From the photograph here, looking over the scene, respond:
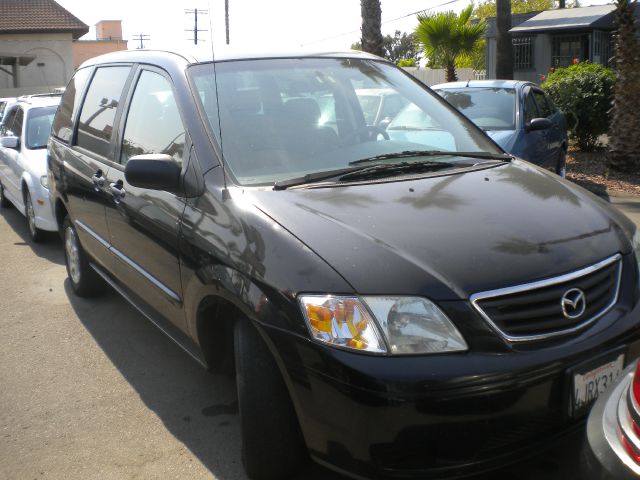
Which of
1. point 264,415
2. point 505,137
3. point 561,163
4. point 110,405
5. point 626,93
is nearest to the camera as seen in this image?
point 264,415

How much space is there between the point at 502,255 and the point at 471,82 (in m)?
7.88

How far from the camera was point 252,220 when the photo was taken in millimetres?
3111

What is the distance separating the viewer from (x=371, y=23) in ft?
Answer: 49.3

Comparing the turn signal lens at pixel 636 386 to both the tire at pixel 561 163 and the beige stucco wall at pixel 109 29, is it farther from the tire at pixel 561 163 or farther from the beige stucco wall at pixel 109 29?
the beige stucco wall at pixel 109 29

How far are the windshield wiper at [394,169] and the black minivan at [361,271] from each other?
1 centimetres

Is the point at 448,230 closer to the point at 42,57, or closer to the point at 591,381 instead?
A: the point at 591,381

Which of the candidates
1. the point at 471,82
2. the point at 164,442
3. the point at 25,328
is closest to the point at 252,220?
the point at 164,442

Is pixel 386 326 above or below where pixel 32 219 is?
above

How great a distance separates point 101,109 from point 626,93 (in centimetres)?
890

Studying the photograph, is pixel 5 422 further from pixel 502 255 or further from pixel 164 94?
pixel 502 255

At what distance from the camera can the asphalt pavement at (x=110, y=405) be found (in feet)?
11.3

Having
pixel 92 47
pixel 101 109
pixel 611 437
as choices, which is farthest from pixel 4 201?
pixel 92 47

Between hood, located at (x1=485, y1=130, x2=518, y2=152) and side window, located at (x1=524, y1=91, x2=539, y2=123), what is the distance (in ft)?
1.48

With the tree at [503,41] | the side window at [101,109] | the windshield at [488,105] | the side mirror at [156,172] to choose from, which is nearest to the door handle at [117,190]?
the side window at [101,109]
